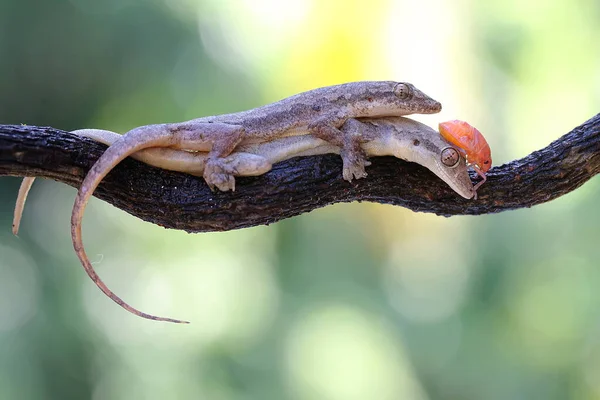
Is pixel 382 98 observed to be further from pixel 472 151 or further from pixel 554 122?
pixel 554 122

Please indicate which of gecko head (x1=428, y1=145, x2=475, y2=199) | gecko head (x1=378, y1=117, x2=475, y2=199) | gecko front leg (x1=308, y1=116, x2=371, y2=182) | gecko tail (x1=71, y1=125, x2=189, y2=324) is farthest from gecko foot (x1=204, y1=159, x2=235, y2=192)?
gecko head (x1=428, y1=145, x2=475, y2=199)

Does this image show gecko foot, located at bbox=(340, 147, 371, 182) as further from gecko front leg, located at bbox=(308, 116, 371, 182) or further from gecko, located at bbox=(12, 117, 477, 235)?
gecko, located at bbox=(12, 117, 477, 235)

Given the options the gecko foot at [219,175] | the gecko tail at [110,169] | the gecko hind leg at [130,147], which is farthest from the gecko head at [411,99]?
the gecko tail at [110,169]

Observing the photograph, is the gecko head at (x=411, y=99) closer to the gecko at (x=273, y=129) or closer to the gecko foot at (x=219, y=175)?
the gecko at (x=273, y=129)

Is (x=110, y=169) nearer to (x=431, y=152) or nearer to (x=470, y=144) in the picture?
(x=431, y=152)

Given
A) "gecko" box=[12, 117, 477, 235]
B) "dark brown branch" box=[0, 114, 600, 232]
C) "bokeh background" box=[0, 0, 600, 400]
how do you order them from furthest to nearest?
"bokeh background" box=[0, 0, 600, 400] → "gecko" box=[12, 117, 477, 235] → "dark brown branch" box=[0, 114, 600, 232]

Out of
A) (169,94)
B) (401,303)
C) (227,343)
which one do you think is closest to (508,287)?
(401,303)

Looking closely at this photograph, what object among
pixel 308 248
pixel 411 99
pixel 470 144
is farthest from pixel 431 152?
pixel 308 248
